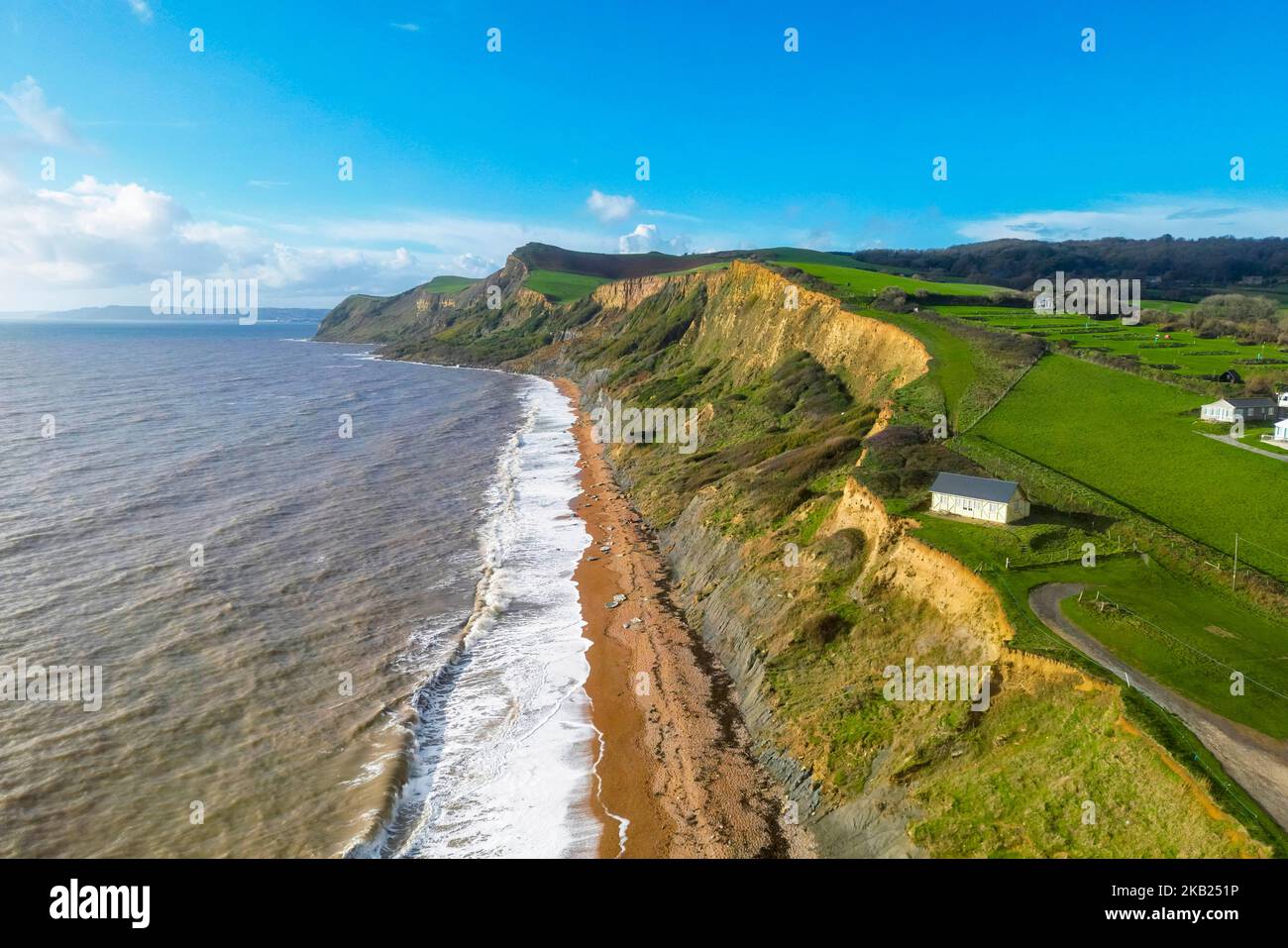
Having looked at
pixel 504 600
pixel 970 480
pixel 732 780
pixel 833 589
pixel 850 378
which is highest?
pixel 850 378

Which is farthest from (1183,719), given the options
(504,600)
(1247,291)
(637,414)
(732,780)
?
(1247,291)

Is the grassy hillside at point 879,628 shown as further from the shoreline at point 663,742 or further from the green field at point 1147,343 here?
Answer: the green field at point 1147,343

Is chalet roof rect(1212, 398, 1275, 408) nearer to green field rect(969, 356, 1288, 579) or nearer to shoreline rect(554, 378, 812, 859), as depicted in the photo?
green field rect(969, 356, 1288, 579)

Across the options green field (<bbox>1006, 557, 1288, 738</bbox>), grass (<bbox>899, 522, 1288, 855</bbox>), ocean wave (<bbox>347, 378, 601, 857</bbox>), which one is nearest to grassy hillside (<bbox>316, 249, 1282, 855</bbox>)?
grass (<bbox>899, 522, 1288, 855</bbox>)

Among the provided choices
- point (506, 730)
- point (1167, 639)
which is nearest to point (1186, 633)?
point (1167, 639)

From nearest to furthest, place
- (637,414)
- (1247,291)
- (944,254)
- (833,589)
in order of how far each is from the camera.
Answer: (833,589) → (637,414) → (1247,291) → (944,254)
